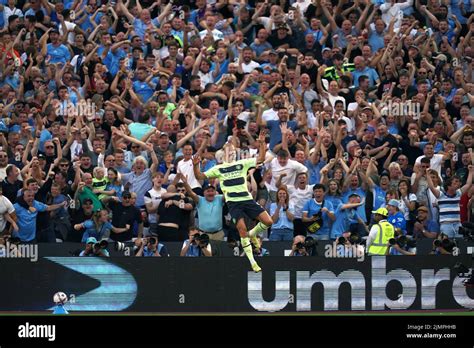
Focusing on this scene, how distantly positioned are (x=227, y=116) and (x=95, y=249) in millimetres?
5111

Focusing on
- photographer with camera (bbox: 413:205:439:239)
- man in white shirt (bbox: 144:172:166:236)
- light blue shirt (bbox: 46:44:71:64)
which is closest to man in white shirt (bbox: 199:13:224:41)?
light blue shirt (bbox: 46:44:71:64)

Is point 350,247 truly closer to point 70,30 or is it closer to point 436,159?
point 436,159

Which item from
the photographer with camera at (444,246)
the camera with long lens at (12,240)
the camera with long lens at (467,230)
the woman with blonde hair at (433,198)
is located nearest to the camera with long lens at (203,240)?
the camera with long lens at (12,240)

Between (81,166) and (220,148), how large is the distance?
3021 millimetres

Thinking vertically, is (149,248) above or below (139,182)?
below

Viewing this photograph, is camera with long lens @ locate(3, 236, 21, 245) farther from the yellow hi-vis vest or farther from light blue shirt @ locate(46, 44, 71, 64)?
the yellow hi-vis vest

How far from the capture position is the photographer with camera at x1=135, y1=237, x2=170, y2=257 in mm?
23656

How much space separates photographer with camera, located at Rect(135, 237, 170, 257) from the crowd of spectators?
5 centimetres

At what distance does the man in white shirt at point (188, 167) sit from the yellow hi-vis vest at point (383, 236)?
405cm

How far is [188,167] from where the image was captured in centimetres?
2589

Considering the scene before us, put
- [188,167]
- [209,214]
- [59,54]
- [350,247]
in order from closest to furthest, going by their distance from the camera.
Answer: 1. [350,247]
2. [209,214]
3. [188,167]
4. [59,54]

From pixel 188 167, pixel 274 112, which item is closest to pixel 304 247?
pixel 188 167
